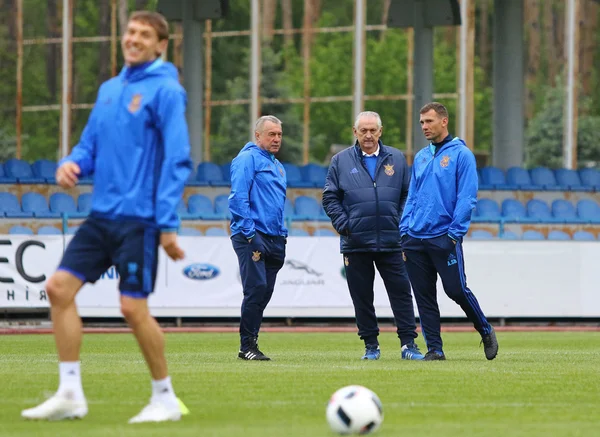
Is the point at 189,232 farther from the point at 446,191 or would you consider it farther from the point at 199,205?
the point at 446,191

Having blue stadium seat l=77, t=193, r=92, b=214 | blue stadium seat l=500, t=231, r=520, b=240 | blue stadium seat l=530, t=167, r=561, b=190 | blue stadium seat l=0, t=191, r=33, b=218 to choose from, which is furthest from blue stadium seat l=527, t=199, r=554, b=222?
blue stadium seat l=0, t=191, r=33, b=218

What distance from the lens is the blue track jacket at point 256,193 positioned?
12.4m

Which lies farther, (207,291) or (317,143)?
(317,143)

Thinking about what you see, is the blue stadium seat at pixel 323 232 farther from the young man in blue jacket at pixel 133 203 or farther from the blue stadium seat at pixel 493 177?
the young man in blue jacket at pixel 133 203

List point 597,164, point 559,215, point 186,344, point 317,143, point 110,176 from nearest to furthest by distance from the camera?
point 110,176
point 186,344
point 559,215
point 597,164
point 317,143

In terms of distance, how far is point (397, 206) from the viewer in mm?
12664

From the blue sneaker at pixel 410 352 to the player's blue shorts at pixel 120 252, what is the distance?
529 cm

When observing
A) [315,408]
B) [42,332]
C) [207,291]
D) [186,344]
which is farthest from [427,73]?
[315,408]

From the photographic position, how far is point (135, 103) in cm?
766

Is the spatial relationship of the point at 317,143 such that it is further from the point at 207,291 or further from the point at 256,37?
the point at 207,291

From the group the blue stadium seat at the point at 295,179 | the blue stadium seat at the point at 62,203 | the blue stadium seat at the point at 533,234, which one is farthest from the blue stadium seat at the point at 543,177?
the blue stadium seat at the point at 62,203

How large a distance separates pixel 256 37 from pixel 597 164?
19.5m

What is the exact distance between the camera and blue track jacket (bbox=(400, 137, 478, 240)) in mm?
11898

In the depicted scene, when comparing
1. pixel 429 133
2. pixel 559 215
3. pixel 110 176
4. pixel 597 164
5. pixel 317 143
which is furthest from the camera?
pixel 317 143
